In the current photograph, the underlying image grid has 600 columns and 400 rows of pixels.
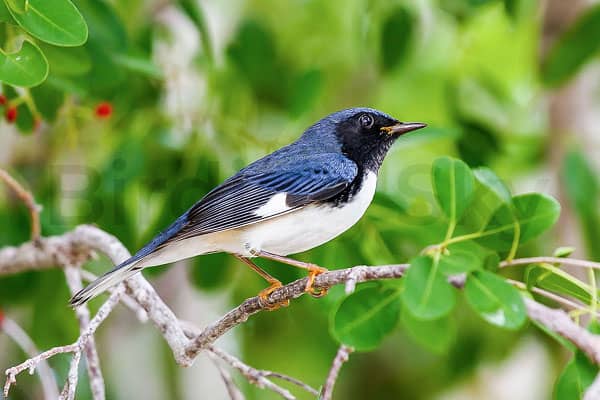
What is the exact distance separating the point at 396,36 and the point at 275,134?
2.53ft

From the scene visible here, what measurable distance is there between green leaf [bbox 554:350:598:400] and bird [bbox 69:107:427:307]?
2.62 ft

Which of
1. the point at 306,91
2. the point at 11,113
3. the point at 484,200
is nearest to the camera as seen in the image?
the point at 484,200

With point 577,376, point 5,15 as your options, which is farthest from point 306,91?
point 577,376

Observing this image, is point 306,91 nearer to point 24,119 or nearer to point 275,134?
point 275,134

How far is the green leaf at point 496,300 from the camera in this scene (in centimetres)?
231

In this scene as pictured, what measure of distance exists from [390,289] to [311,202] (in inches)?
16.3

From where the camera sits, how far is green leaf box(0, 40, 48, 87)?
8.68 ft

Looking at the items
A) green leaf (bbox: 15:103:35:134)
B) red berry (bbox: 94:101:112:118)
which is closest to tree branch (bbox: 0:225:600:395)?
green leaf (bbox: 15:103:35:134)

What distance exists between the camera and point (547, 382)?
575 centimetres

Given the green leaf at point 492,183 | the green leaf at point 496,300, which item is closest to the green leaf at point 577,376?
the green leaf at point 496,300

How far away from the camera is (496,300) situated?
7.73ft

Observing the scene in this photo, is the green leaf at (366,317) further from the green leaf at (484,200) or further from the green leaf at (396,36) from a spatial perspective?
the green leaf at (396,36)

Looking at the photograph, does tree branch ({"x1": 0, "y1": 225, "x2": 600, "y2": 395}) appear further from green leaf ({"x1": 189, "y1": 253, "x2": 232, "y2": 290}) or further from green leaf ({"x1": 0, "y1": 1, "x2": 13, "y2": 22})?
green leaf ({"x1": 0, "y1": 1, "x2": 13, "y2": 22})

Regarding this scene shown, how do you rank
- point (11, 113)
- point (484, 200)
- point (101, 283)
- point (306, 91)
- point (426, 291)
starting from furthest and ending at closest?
point (306, 91) → point (11, 113) → point (484, 200) → point (101, 283) → point (426, 291)
